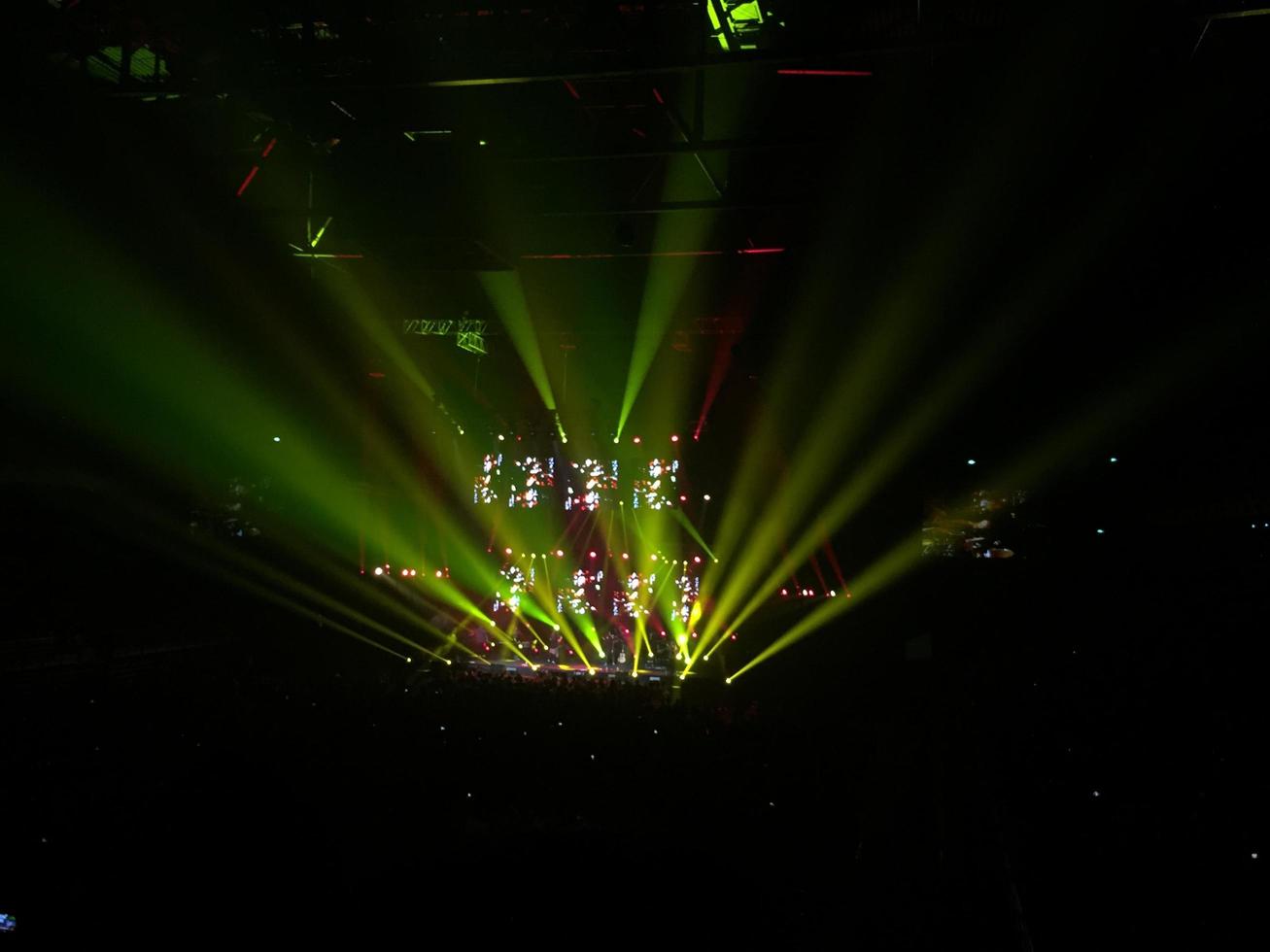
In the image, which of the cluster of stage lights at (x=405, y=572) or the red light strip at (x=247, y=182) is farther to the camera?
the cluster of stage lights at (x=405, y=572)

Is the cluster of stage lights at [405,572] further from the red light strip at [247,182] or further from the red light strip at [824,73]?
the red light strip at [824,73]

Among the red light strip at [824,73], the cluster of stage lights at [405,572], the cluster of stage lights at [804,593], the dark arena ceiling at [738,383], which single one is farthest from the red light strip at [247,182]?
the cluster of stage lights at [804,593]

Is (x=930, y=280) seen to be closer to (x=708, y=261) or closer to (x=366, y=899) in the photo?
(x=708, y=261)

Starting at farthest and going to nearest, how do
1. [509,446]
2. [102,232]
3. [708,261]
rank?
[509,446] < [708,261] < [102,232]

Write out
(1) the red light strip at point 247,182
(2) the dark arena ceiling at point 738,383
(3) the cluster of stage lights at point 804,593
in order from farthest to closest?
(3) the cluster of stage lights at point 804,593, (1) the red light strip at point 247,182, (2) the dark arena ceiling at point 738,383

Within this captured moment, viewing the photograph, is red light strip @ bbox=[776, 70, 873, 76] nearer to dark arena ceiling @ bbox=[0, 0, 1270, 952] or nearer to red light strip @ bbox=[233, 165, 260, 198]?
dark arena ceiling @ bbox=[0, 0, 1270, 952]

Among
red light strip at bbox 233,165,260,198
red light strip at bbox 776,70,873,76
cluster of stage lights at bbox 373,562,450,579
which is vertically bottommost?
cluster of stage lights at bbox 373,562,450,579

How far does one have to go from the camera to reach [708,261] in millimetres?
9602

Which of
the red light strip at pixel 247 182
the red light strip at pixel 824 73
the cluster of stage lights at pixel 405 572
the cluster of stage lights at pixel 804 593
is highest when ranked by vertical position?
the red light strip at pixel 247 182

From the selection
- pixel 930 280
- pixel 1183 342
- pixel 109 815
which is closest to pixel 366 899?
pixel 109 815

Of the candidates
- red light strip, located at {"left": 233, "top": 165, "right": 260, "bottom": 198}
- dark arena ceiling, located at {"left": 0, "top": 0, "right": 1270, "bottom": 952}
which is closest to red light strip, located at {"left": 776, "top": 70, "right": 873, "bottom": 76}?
dark arena ceiling, located at {"left": 0, "top": 0, "right": 1270, "bottom": 952}

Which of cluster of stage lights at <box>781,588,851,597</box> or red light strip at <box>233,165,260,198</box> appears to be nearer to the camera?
red light strip at <box>233,165,260,198</box>

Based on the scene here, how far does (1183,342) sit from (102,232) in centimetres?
918

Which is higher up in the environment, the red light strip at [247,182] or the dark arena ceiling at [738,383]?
the red light strip at [247,182]
